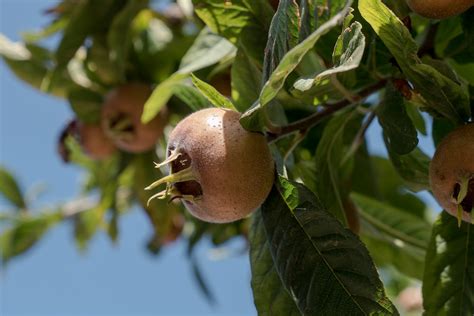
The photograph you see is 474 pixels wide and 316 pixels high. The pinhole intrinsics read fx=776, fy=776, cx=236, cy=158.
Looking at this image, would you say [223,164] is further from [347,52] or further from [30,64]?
[30,64]

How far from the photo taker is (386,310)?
4.63 ft

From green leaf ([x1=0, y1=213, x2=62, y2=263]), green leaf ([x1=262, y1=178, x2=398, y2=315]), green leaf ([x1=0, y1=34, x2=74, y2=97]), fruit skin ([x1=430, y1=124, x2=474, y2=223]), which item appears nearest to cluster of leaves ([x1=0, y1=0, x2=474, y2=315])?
green leaf ([x1=262, y1=178, x2=398, y2=315])

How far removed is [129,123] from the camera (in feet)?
8.96

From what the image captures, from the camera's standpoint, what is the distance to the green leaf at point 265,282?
162cm

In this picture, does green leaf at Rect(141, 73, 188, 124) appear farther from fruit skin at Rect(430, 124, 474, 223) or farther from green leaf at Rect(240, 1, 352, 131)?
fruit skin at Rect(430, 124, 474, 223)

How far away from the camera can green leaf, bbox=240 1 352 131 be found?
1.18m

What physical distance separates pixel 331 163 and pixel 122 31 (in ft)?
3.37

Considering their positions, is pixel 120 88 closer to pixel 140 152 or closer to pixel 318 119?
pixel 140 152

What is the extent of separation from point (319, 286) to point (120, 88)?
5.12ft

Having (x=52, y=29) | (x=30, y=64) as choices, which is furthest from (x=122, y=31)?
(x=30, y=64)

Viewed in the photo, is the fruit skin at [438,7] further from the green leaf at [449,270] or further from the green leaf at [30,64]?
the green leaf at [30,64]

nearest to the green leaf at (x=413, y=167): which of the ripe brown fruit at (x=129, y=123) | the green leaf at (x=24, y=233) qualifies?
the ripe brown fruit at (x=129, y=123)

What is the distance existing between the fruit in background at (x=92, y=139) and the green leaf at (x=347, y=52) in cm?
164

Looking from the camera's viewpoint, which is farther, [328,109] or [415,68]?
[328,109]
